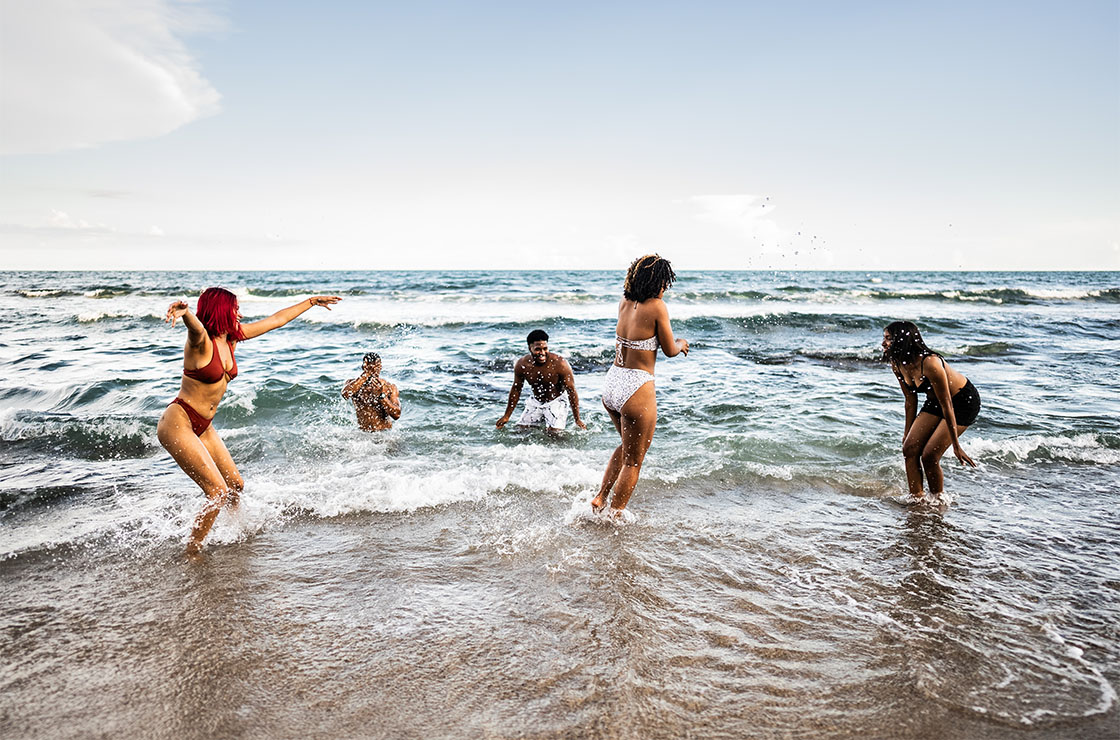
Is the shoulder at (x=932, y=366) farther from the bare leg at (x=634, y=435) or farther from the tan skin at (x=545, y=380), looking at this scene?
the tan skin at (x=545, y=380)

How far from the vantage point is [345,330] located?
2056 cm

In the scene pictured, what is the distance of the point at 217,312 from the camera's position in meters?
4.33

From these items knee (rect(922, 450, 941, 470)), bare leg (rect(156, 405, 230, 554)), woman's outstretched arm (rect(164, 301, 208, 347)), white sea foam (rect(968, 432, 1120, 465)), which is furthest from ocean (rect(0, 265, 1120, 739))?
woman's outstretched arm (rect(164, 301, 208, 347))

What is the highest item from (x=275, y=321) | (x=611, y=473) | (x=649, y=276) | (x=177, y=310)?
(x=649, y=276)

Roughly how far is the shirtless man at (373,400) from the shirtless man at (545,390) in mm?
1385

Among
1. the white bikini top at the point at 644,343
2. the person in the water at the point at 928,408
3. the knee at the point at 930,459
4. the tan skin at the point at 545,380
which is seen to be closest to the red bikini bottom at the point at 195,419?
the white bikini top at the point at 644,343

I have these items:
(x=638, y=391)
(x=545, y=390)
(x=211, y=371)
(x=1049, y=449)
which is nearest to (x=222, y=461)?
(x=211, y=371)

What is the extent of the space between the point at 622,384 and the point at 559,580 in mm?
1576

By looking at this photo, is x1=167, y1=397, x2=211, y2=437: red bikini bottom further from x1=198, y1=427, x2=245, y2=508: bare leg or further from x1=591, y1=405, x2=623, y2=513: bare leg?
x1=591, y1=405, x2=623, y2=513: bare leg

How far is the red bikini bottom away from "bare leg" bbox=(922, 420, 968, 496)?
224 inches

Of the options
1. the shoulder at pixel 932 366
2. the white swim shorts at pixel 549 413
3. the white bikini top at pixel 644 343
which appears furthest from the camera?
the white swim shorts at pixel 549 413

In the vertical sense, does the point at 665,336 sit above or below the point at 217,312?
below

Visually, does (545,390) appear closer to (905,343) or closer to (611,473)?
(611,473)

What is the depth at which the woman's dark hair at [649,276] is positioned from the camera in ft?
15.3
